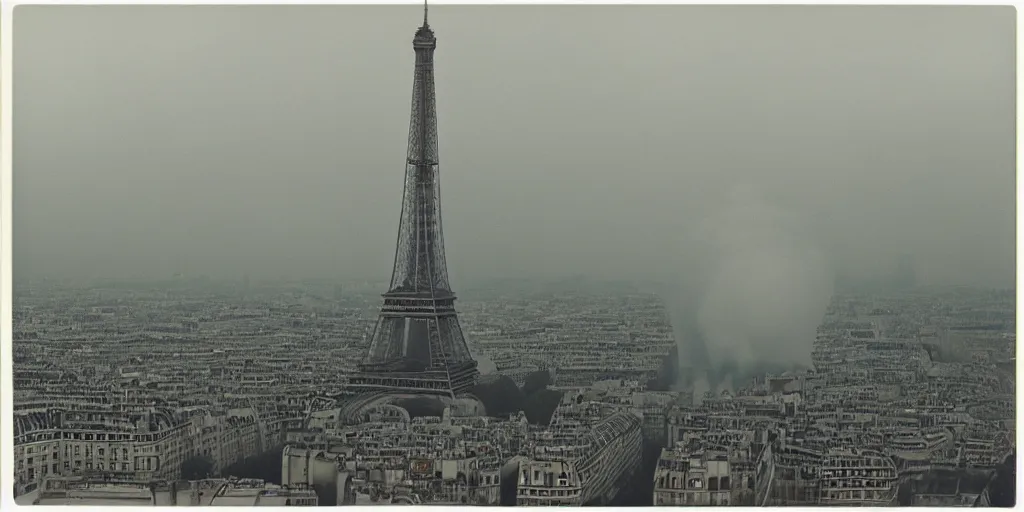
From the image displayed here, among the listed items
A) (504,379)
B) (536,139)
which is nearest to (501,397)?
(504,379)

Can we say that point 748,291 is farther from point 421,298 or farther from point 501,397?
point 421,298

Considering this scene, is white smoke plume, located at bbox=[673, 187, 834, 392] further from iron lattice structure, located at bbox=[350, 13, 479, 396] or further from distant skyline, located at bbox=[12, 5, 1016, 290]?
iron lattice structure, located at bbox=[350, 13, 479, 396]

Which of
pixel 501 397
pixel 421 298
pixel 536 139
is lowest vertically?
pixel 501 397

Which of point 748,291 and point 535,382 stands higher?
point 748,291

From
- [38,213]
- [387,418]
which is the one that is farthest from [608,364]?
[38,213]

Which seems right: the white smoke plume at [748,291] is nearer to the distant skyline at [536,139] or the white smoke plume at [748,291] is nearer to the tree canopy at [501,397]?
the distant skyline at [536,139]

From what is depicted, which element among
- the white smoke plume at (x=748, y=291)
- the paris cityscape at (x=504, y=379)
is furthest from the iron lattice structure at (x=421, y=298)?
the white smoke plume at (x=748, y=291)
